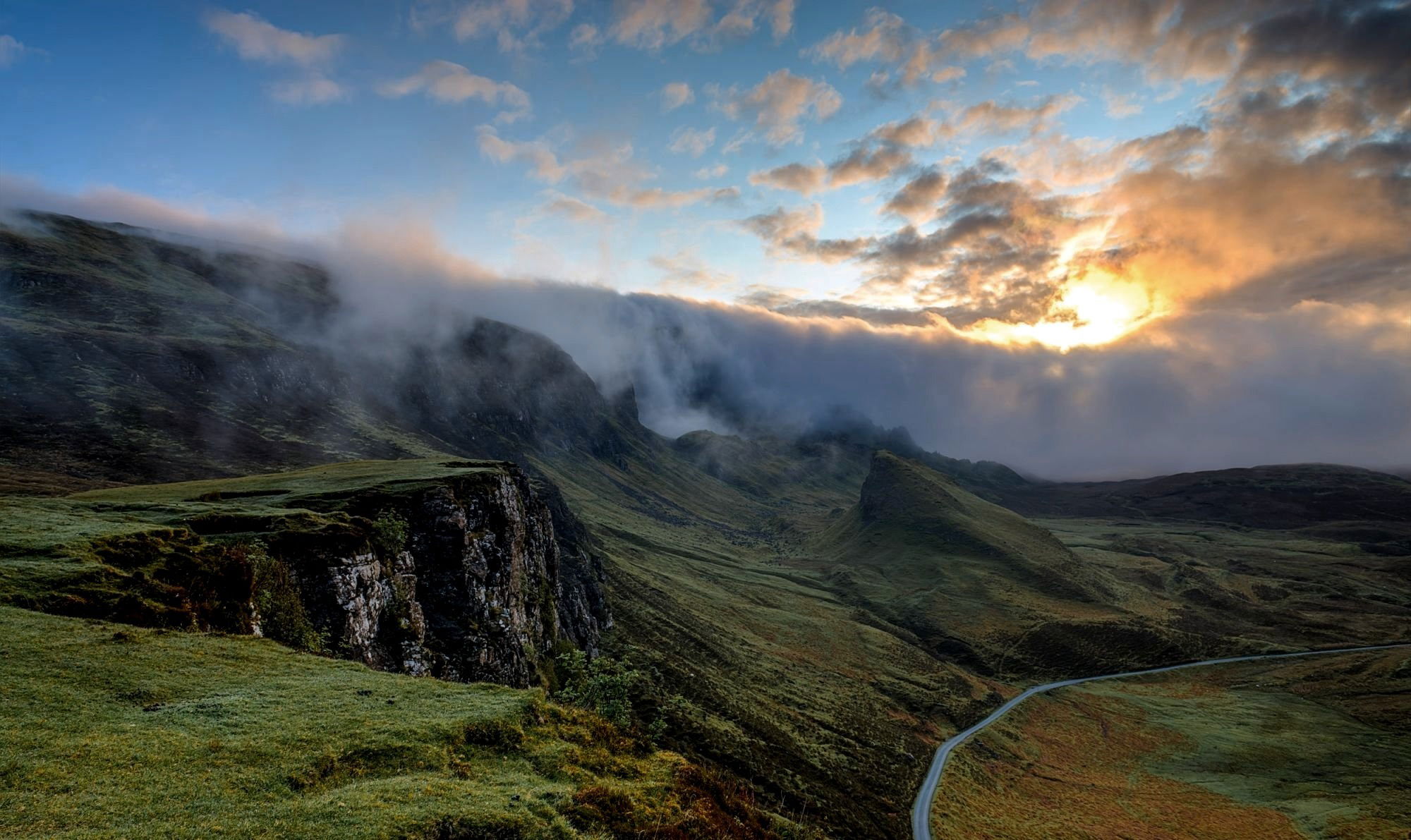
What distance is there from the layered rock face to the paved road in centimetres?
6149

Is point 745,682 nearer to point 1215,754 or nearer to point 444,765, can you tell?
point 1215,754

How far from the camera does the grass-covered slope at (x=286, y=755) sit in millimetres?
18578

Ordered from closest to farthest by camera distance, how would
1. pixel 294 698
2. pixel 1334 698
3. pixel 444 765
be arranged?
pixel 444 765 < pixel 294 698 < pixel 1334 698

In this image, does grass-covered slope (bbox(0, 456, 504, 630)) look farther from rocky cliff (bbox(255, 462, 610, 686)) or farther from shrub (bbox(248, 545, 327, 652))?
shrub (bbox(248, 545, 327, 652))

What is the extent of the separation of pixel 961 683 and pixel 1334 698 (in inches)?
Answer: 3823

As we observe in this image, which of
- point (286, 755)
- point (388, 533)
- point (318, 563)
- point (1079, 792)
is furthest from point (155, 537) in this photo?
point (1079, 792)

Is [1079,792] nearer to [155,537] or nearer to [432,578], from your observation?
[432,578]

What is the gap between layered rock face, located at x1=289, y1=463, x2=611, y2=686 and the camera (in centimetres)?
4503

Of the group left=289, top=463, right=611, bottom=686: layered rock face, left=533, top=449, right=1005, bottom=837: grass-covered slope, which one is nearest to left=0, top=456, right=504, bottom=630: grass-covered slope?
left=289, top=463, right=611, bottom=686: layered rock face

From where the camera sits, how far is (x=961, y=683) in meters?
165

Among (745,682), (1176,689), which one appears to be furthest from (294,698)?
(1176,689)

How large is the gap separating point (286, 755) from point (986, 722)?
15508 centimetres

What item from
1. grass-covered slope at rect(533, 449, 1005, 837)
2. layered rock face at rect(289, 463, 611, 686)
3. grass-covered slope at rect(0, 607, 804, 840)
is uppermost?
grass-covered slope at rect(0, 607, 804, 840)

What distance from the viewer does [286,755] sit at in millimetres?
23125
